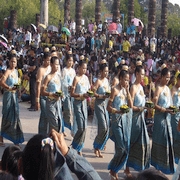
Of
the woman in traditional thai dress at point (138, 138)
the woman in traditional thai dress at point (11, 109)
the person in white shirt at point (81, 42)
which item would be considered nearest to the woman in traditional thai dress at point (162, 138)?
the woman in traditional thai dress at point (138, 138)

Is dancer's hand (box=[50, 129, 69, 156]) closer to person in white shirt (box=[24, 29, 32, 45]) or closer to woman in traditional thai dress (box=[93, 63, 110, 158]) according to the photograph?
woman in traditional thai dress (box=[93, 63, 110, 158])

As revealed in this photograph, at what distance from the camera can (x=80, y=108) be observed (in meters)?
8.23

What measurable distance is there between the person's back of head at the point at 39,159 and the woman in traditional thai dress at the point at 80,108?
5.25 meters

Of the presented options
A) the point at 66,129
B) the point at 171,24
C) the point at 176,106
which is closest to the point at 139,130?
the point at 176,106

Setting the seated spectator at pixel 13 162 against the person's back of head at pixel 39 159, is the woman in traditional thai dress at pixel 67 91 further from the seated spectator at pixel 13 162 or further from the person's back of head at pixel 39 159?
the person's back of head at pixel 39 159

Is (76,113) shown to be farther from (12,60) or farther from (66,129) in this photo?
(66,129)

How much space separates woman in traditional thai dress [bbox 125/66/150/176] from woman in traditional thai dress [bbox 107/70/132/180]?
3.8 inches

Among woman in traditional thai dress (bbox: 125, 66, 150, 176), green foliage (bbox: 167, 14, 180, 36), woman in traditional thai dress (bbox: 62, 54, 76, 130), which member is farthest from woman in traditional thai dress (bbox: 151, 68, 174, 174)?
green foliage (bbox: 167, 14, 180, 36)

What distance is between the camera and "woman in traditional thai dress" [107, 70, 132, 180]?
686 cm

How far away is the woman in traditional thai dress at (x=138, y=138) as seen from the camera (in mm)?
6977

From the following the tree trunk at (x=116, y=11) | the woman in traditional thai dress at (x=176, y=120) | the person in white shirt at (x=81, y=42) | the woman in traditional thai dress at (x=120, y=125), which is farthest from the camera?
the tree trunk at (x=116, y=11)

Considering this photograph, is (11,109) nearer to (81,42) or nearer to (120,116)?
(120,116)

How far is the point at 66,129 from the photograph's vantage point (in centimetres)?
1080

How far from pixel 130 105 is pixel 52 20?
46.9 meters
